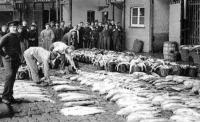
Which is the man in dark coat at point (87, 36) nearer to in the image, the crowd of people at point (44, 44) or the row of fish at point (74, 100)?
the crowd of people at point (44, 44)

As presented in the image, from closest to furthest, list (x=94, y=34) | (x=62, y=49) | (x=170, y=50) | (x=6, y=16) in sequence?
(x=62, y=49), (x=170, y=50), (x=94, y=34), (x=6, y=16)

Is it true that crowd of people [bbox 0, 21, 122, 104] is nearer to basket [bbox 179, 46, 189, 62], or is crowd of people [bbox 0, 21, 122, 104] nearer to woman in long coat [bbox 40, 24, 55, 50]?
woman in long coat [bbox 40, 24, 55, 50]

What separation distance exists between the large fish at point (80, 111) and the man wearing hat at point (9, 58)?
1.61 m

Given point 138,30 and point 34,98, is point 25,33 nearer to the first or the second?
point 34,98

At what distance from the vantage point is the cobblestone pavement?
8.97 metres

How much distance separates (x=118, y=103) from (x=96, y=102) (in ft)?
2.39

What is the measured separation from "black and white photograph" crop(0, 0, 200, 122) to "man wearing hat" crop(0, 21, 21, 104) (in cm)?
3

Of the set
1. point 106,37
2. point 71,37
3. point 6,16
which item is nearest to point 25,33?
point 71,37

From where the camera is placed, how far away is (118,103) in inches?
405

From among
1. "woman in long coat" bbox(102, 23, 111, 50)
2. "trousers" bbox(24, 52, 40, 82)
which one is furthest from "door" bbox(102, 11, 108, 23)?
"trousers" bbox(24, 52, 40, 82)

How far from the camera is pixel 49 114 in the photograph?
9.54m

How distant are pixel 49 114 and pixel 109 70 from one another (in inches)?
288

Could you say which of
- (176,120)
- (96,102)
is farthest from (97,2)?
(176,120)

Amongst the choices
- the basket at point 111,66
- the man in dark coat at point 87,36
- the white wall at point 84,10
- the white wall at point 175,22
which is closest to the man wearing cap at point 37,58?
the basket at point 111,66
